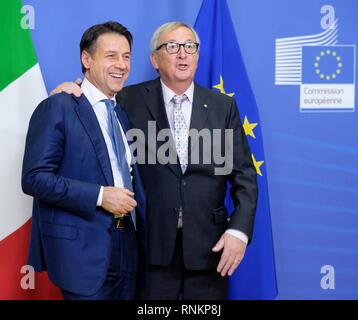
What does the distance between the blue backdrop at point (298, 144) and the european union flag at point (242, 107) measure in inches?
8.3

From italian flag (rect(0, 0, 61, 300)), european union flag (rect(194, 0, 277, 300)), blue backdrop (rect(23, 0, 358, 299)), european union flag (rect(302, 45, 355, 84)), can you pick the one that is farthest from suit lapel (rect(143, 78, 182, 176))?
european union flag (rect(302, 45, 355, 84))

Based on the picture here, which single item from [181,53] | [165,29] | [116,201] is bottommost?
[116,201]

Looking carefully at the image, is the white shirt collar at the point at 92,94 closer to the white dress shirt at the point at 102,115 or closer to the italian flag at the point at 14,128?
the white dress shirt at the point at 102,115

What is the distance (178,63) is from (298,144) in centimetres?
117

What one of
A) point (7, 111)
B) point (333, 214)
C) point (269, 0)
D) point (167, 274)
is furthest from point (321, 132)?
point (7, 111)

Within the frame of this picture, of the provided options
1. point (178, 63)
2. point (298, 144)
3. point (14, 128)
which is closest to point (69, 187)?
point (178, 63)

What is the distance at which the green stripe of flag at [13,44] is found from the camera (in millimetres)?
2361

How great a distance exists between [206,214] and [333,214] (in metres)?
1.26

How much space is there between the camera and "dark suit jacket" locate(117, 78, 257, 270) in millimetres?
1799

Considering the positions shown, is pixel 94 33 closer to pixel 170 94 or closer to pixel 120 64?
pixel 120 64

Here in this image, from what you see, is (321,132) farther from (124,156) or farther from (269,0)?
(124,156)

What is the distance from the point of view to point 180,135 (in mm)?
1856

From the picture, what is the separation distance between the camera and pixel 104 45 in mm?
1692

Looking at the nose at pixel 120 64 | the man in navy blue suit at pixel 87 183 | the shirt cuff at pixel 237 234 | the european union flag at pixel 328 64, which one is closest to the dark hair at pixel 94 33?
the man in navy blue suit at pixel 87 183
